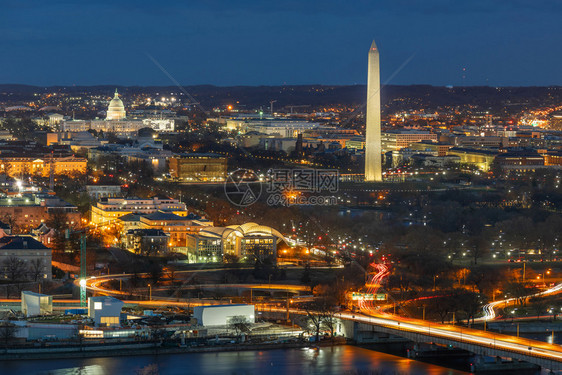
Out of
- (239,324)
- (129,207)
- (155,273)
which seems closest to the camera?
(239,324)

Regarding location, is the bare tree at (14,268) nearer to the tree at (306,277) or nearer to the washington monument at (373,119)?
the tree at (306,277)

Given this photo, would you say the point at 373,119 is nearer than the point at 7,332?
No

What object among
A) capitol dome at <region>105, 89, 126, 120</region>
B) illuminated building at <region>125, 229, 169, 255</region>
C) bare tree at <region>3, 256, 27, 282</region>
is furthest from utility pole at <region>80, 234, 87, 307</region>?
capitol dome at <region>105, 89, 126, 120</region>

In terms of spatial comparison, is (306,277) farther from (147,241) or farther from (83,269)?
(147,241)

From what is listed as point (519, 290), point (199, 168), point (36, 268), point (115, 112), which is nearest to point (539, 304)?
point (519, 290)

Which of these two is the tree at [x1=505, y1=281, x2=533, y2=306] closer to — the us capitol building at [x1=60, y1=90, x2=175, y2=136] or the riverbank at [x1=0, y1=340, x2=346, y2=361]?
the riverbank at [x1=0, y1=340, x2=346, y2=361]
